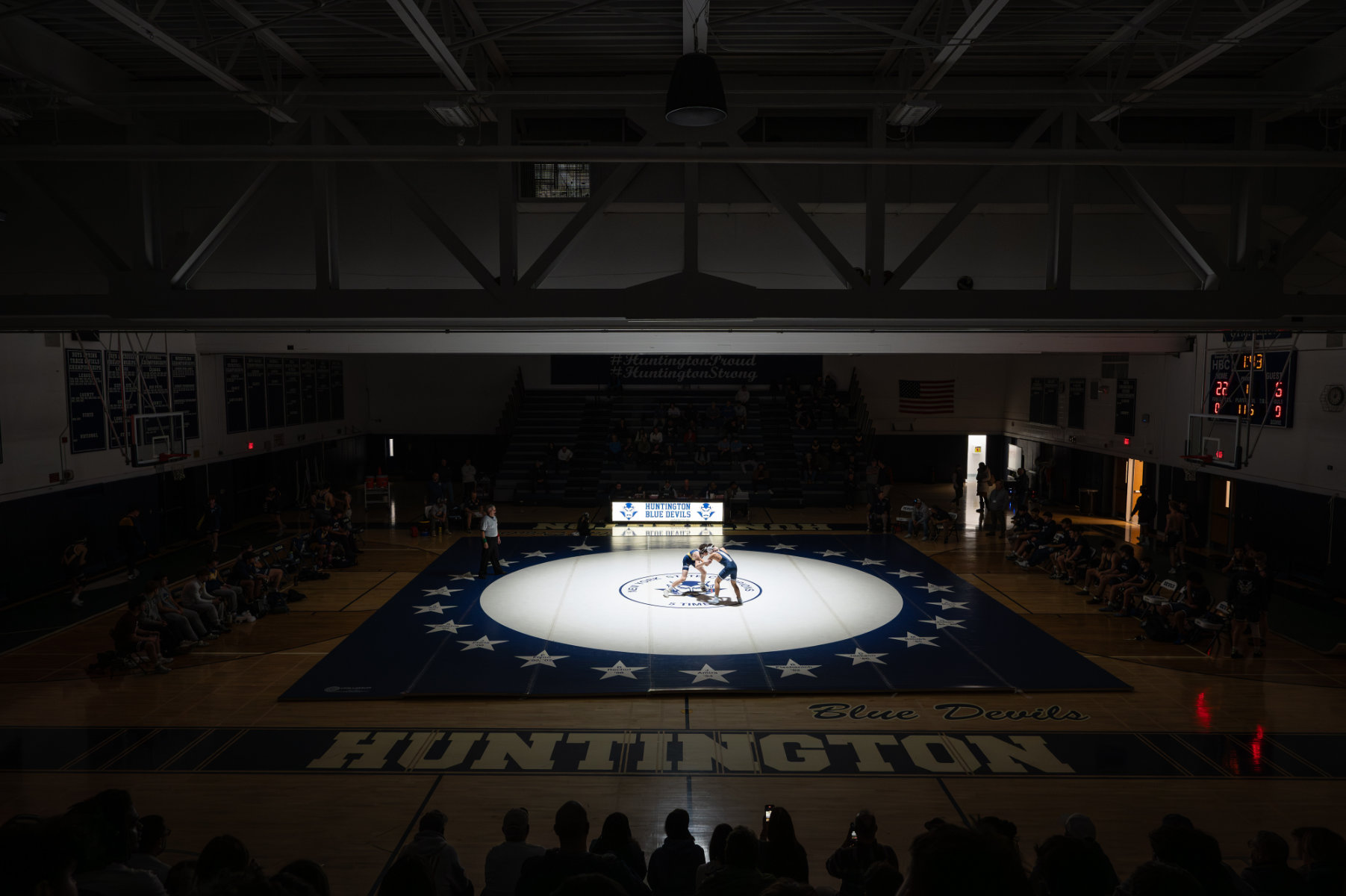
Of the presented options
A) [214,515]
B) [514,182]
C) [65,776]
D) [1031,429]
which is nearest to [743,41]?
[514,182]

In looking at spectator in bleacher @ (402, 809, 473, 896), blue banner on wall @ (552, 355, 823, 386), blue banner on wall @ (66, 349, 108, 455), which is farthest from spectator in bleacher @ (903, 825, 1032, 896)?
blue banner on wall @ (552, 355, 823, 386)

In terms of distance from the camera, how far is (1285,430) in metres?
15.6

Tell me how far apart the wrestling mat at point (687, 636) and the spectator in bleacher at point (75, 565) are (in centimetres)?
551

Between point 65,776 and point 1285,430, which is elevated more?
point 1285,430

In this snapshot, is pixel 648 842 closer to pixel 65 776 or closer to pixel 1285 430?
pixel 65 776

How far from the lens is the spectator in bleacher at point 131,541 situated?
15672 mm

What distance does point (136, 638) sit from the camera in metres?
10.5

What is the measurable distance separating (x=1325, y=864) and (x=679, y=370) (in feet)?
87.7

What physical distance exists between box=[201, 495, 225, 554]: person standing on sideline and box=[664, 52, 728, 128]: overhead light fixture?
658 inches

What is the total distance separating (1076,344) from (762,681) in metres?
9.66

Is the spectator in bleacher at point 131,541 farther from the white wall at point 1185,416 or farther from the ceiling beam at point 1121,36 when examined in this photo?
the white wall at point 1185,416

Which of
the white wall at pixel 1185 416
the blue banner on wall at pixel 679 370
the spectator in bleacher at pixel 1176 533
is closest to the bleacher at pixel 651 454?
the blue banner on wall at pixel 679 370

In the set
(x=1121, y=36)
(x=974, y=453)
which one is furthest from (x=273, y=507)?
(x=974, y=453)

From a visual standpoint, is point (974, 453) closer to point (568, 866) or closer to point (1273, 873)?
point (1273, 873)
